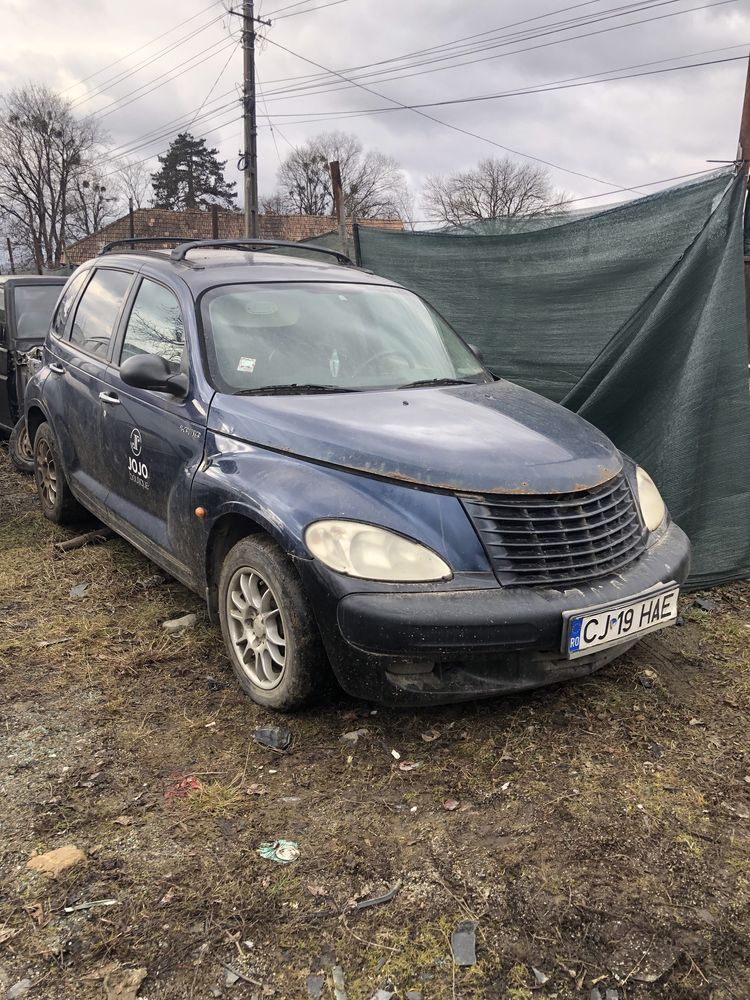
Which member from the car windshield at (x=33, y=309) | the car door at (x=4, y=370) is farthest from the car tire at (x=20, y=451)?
the car windshield at (x=33, y=309)

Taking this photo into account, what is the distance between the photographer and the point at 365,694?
278cm

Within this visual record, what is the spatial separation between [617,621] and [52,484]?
410 cm

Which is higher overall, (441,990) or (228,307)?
(228,307)

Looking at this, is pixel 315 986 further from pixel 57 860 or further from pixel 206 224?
pixel 206 224

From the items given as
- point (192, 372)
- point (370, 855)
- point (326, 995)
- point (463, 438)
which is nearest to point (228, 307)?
point (192, 372)

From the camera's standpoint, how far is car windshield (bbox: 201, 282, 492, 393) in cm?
355

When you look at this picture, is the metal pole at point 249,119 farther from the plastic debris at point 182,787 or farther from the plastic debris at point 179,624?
the plastic debris at point 182,787

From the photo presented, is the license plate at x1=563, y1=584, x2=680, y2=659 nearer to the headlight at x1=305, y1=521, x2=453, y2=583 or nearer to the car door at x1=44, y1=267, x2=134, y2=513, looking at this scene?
the headlight at x1=305, y1=521, x2=453, y2=583

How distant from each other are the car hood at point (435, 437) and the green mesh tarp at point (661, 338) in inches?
50.6

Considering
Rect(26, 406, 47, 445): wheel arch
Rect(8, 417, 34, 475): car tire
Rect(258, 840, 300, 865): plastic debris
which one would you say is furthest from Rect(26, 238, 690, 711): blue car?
Rect(8, 417, 34, 475): car tire

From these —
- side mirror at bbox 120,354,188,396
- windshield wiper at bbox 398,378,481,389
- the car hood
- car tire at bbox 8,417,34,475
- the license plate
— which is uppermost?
side mirror at bbox 120,354,188,396

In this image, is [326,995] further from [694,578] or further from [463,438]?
[694,578]

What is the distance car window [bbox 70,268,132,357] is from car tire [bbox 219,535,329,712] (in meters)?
2.00

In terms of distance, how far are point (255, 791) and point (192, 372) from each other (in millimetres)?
1854
